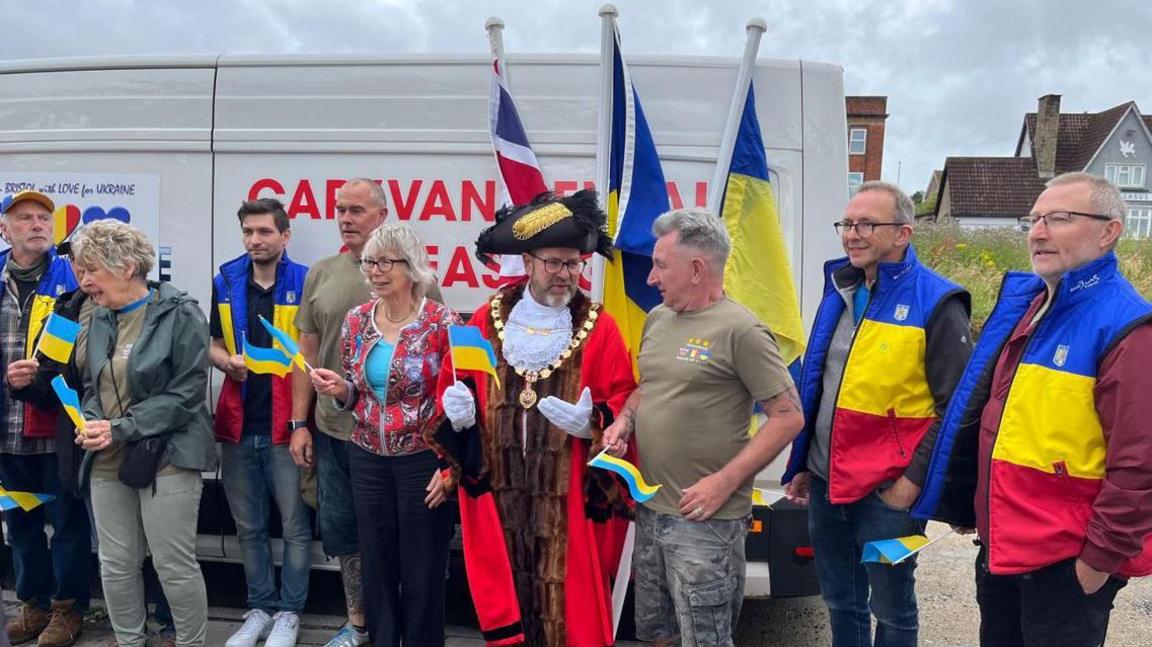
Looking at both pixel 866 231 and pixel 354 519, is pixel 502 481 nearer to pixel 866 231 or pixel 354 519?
pixel 354 519

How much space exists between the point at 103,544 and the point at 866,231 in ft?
10.3

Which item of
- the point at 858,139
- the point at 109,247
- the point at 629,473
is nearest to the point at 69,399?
the point at 109,247

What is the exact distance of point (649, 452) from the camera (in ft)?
8.25

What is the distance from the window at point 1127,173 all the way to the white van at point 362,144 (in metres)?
45.2

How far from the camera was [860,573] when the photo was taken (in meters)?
2.85

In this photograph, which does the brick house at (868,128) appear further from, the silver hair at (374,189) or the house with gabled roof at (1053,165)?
the silver hair at (374,189)

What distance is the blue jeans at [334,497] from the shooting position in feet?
11.1

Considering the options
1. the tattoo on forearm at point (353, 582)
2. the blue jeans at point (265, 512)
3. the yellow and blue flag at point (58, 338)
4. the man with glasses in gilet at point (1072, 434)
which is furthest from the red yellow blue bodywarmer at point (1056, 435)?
the yellow and blue flag at point (58, 338)

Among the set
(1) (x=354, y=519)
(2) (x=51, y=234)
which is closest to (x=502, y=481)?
(1) (x=354, y=519)

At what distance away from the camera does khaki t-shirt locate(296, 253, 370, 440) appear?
3297mm

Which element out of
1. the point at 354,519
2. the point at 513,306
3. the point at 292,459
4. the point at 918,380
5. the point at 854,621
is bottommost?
the point at 854,621

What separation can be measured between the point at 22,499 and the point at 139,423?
96cm

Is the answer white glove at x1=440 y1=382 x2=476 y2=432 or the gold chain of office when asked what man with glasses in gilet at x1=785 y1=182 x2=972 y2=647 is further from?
white glove at x1=440 y1=382 x2=476 y2=432

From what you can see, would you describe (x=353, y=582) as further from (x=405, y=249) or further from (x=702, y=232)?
(x=702, y=232)
